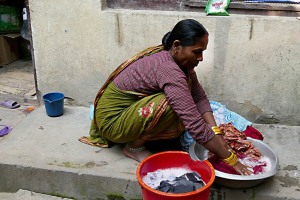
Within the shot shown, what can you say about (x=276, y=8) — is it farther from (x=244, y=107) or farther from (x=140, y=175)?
(x=140, y=175)

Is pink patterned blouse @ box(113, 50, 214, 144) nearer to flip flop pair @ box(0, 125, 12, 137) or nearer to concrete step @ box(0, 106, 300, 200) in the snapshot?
concrete step @ box(0, 106, 300, 200)

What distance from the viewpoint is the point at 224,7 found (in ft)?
10.3

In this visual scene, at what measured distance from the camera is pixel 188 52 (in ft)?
7.43

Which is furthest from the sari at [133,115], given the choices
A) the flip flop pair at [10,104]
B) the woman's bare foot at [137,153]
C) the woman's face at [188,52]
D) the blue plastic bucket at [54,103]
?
the flip flop pair at [10,104]

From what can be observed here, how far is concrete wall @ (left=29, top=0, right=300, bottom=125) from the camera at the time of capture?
3.09 meters

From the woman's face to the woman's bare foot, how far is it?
2.32 feet

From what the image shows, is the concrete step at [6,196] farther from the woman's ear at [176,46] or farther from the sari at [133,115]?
the woman's ear at [176,46]

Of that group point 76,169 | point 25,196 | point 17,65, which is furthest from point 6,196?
point 17,65

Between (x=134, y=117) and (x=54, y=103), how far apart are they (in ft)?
3.91

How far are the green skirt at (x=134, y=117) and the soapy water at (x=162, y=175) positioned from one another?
0.31 metres

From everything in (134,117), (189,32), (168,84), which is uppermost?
(189,32)

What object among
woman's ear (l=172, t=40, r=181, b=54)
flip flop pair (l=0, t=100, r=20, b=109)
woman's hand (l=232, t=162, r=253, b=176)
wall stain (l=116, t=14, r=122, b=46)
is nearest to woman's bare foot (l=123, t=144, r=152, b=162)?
woman's hand (l=232, t=162, r=253, b=176)

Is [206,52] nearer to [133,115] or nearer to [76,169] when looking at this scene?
[133,115]

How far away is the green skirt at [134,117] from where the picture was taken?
2373mm
